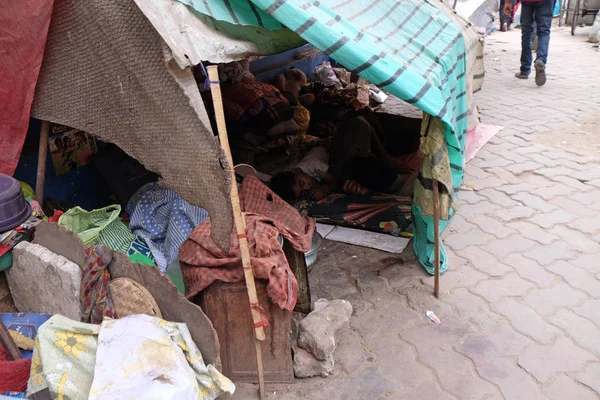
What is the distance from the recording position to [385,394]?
252 centimetres

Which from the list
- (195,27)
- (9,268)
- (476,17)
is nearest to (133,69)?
(195,27)

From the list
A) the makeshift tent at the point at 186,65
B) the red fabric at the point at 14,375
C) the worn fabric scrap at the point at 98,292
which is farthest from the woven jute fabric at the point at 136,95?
the red fabric at the point at 14,375

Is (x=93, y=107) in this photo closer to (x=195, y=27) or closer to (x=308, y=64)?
(x=195, y=27)

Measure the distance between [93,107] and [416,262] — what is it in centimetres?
238

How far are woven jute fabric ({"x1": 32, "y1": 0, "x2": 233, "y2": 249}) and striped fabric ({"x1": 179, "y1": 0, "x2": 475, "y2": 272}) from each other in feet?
1.01

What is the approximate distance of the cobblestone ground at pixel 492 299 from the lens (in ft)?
8.45

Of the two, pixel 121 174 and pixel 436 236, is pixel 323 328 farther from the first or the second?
pixel 121 174

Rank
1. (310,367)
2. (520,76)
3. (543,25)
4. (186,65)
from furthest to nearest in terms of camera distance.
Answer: (520,76)
(543,25)
(310,367)
(186,65)

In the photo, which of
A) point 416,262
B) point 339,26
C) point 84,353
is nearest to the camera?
point 84,353

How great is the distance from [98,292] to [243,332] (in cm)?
74

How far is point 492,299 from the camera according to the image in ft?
10.4

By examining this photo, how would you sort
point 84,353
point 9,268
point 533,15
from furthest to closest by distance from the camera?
point 533,15 < point 9,268 < point 84,353

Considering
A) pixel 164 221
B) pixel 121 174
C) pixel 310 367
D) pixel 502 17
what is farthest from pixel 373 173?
pixel 502 17

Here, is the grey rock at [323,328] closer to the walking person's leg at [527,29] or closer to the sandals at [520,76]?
the walking person's leg at [527,29]
